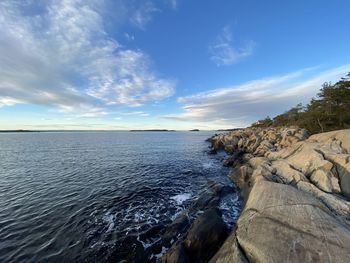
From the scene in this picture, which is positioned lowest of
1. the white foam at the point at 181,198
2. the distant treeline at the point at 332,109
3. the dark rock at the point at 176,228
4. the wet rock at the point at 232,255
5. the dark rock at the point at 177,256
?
the white foam at the point at 181,198

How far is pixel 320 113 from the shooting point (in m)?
25.8

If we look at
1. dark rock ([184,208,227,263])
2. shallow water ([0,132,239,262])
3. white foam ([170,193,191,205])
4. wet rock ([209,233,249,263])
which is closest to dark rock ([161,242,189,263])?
dark rock ([184,208,227,263])

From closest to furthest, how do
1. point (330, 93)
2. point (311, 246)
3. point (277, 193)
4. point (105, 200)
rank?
point (311, 246)
point (277, 193)
point (105, 200)
point (330, 93)

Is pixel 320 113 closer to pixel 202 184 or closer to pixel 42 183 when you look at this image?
pixel 202 184

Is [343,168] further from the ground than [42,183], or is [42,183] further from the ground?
[343,168]

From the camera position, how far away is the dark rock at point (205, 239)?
23.5 feet

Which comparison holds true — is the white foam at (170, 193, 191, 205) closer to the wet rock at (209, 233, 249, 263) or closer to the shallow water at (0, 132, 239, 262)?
the shallow water at (0, 132, 239, 262)

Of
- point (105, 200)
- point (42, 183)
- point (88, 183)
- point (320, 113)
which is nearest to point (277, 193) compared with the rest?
point (105, 200)

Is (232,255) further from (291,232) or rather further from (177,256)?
(177,256)

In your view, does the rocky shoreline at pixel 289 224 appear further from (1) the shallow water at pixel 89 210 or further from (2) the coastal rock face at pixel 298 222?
(1) the shallow water at pixel 89 210

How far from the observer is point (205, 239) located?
7.55 m

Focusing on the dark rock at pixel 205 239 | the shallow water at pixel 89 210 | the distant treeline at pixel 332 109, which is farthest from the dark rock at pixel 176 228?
the distant treeline at pixel 332 109

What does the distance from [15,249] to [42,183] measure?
10247 mm

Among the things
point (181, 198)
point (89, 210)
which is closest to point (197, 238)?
point (181, 198)
